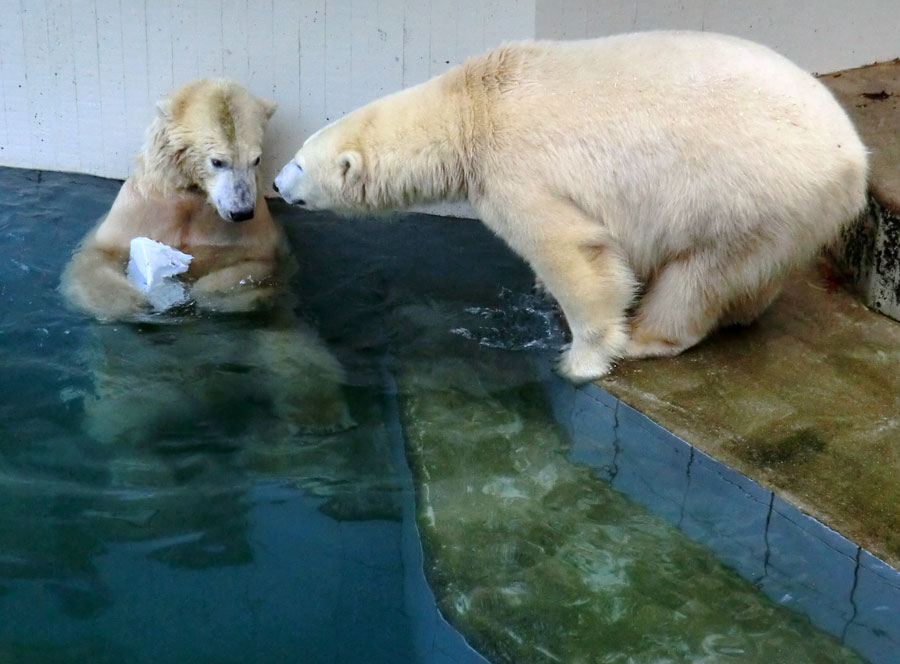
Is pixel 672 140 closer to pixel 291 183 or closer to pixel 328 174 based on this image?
pixel 328 174

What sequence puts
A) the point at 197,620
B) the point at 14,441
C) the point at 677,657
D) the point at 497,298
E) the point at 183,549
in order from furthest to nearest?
the point at 497,298, the point at 14,441, the point at 183,549, the point at 197,620, the point at 677,657

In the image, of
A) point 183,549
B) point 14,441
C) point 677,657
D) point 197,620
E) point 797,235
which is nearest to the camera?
point 677,657

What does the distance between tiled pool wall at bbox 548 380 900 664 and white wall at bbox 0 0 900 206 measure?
7.17 feet

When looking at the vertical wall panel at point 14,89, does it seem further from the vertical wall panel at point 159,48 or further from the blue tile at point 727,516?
the blue tile at point 727,516

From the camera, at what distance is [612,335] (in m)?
3.61

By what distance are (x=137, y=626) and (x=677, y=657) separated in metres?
1.45

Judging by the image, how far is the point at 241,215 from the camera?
14.7ft

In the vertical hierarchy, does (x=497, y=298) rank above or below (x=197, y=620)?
above

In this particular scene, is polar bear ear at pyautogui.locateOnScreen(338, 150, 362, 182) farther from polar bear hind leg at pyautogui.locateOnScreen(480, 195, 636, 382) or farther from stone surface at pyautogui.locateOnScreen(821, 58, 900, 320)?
stone surface at pyautogui.locateOnScreen(821, 58, 900, 320)

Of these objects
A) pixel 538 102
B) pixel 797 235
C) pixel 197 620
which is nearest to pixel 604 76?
pixel 538 102

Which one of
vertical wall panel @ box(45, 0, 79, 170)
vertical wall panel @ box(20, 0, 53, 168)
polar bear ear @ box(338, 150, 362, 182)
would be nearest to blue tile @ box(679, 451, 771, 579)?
polar bear ear @ box(338, 150, 362, 182)

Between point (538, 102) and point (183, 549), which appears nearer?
point (183, 549)

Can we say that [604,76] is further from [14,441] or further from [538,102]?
[14,441]

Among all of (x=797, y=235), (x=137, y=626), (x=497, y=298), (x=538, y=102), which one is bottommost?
(x=137, y=626)
